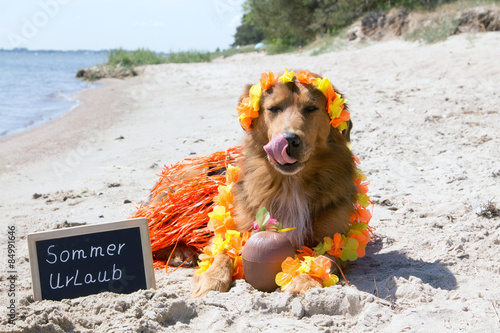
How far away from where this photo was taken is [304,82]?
3.72 m

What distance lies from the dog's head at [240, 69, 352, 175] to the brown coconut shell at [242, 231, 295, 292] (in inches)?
19.8

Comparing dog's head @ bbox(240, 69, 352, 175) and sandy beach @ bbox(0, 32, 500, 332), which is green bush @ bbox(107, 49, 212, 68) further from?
dog's head @ bbox(240, 69, 352, 175)

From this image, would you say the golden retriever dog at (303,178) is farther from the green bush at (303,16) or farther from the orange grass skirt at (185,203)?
the green bush at (303,16)

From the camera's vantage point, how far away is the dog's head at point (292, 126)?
3.32 meters

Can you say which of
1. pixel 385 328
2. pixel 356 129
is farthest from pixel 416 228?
pixel 356 129

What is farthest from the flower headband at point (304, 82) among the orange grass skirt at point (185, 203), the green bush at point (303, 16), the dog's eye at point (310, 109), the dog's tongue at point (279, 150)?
the green bush at point (303, 16)

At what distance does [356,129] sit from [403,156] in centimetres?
125

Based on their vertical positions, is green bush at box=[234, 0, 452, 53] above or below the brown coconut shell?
above

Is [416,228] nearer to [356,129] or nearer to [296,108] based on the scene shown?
[296,108]

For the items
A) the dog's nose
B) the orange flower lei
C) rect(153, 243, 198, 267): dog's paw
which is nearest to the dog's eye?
the dog's nose

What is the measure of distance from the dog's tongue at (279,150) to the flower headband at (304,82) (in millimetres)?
530

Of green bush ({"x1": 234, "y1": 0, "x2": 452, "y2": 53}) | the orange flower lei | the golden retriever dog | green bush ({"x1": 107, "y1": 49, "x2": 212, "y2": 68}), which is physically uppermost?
Result: green bush ({"x1": 234, "y1": 0, "x2": 452, "y2": 53})

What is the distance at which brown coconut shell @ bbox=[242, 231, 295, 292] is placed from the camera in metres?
3.24

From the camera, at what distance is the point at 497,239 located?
377 cm
